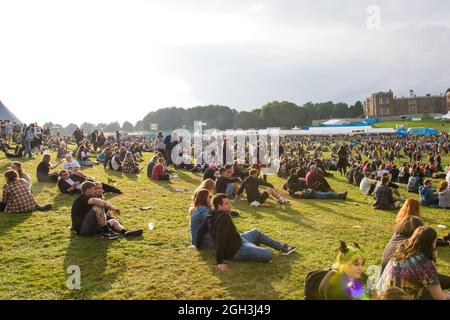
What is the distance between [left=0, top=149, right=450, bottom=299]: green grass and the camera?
5.79 m

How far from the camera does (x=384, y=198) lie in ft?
42.6

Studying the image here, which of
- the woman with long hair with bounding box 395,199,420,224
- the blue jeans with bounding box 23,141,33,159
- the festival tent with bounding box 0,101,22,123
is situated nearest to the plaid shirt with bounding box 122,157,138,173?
the blue jeans with bounding box 23,141,33,159

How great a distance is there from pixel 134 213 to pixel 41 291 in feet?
16.4

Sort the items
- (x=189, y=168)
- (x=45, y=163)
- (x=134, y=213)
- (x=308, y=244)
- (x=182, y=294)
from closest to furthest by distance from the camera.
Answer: (x=182, y=294)
(x=308, y=244)
(x=134, y=213)
(x=45, y=163)
(x=189, y=168)

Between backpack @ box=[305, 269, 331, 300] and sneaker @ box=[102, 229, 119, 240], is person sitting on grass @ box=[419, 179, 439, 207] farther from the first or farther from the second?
sneaker @ box=[102, 229, 119, 240]

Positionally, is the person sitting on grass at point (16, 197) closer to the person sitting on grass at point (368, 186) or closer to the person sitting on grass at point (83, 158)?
the person sitting on grass at point (83, 158)

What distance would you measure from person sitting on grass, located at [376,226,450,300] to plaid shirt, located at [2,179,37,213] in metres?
8.82

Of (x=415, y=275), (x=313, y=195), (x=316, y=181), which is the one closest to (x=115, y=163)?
(x=316, y=181)

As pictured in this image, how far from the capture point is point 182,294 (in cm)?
563

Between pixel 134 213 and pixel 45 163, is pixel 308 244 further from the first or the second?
pixel 45 163

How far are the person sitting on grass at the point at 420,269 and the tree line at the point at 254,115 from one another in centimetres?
13385

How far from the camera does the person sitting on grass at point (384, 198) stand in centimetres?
1290

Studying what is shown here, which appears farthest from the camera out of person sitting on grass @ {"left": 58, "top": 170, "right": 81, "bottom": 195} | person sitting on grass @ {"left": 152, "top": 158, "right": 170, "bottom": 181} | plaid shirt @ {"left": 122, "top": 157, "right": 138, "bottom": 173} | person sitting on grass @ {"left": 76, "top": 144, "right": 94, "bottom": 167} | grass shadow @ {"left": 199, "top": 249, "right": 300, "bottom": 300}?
person sitting on grass @ {"left": 76, "top": 144, "right": 94, "bottom": 167}

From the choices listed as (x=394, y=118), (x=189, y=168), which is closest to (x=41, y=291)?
(x=189, y=168)
